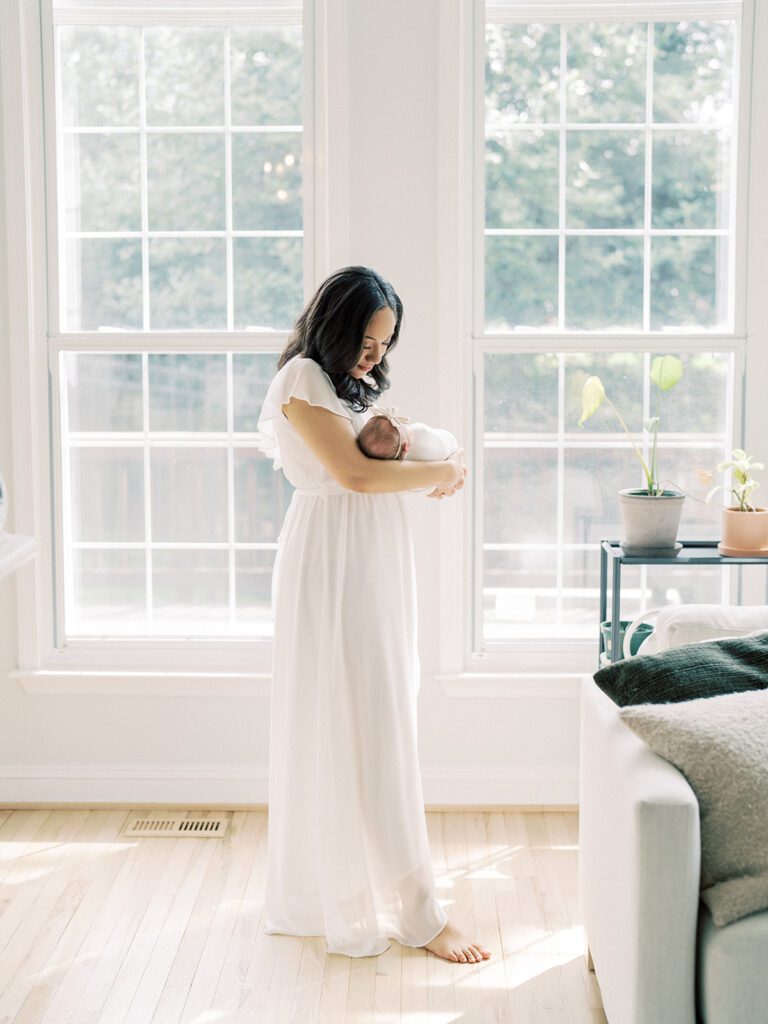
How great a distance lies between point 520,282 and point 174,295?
1089mm

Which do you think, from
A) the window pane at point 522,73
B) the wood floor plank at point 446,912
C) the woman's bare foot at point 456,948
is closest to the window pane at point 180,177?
the window pane at point 522,73

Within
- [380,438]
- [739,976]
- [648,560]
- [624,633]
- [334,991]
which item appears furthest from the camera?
[624,633]

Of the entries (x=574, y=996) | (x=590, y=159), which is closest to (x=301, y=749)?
(x=574, y=996)

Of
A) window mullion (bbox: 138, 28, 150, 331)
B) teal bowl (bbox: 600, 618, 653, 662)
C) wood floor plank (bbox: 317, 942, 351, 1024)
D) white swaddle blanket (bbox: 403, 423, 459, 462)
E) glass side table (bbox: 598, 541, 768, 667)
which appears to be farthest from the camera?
window mullion (bbox: 138, 28, 150, 331)

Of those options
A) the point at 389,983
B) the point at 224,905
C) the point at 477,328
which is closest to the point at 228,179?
the point at 477,328

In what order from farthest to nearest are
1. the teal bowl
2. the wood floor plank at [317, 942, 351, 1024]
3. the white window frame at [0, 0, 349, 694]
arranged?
1. the white window frame at [0, 0, 349, 694]
2. the teal bowl
3. the wood floor plank at [317, 942, 351, 1024]

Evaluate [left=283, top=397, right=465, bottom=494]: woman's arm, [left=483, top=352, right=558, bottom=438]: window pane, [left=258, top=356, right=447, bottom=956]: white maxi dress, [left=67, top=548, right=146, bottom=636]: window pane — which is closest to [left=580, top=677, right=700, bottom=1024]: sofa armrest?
[left=258, top=356, right=447, bottom=956]: white maxi dress

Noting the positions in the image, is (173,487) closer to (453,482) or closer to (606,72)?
(453,482)

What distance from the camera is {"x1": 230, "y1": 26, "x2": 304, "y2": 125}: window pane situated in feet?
10.8

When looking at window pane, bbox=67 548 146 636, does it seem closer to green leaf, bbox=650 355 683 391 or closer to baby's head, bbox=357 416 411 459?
baby's head, bbox=357 416 411 459

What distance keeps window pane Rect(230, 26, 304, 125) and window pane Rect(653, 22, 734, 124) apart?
1.10m

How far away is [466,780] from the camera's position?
343cm

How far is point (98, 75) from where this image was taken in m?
3.34

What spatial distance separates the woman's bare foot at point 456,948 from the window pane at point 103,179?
2.27 metres
